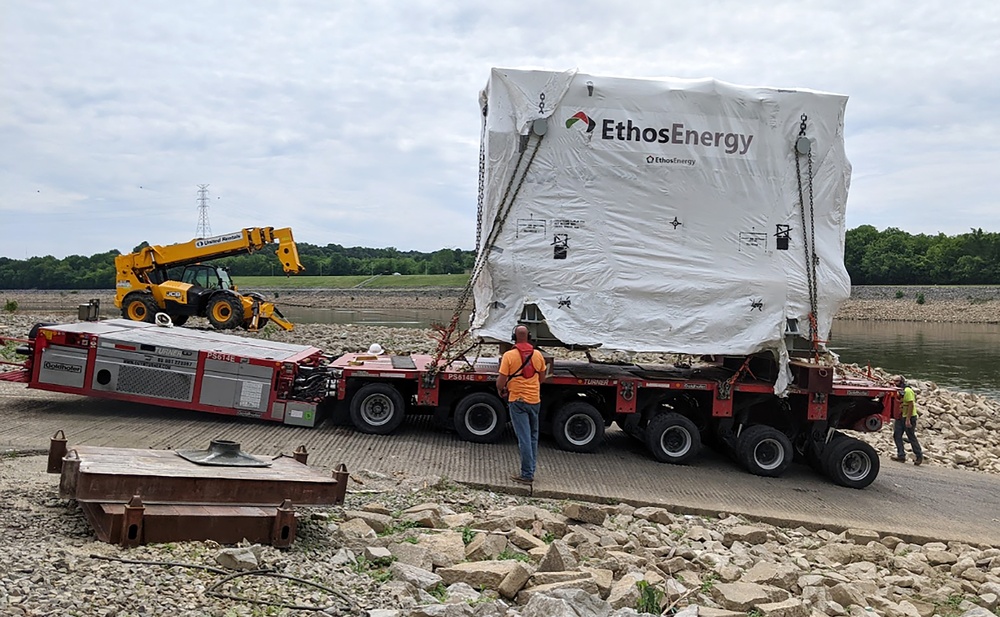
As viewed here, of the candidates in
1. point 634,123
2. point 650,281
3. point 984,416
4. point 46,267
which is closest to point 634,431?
point 650,281

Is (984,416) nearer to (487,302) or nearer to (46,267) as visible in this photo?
(487,302)

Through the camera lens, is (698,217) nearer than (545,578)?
No

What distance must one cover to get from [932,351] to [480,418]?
108 feet

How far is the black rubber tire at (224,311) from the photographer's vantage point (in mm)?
23188

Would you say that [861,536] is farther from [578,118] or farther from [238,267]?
[238,267]

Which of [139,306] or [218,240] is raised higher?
[218,240]

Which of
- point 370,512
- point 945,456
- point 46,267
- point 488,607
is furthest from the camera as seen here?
point 46,267

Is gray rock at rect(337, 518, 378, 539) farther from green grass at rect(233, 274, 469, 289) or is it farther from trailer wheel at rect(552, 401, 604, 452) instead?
green grass at rect(233, 274, 469, 289)

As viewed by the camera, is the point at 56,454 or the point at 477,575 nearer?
the point at 477,575

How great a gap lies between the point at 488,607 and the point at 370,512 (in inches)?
104

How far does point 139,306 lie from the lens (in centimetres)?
2350

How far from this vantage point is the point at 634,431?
38.5 feet

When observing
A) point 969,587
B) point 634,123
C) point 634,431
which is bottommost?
point 969,587

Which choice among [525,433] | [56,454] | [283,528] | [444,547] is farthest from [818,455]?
[56,454]
